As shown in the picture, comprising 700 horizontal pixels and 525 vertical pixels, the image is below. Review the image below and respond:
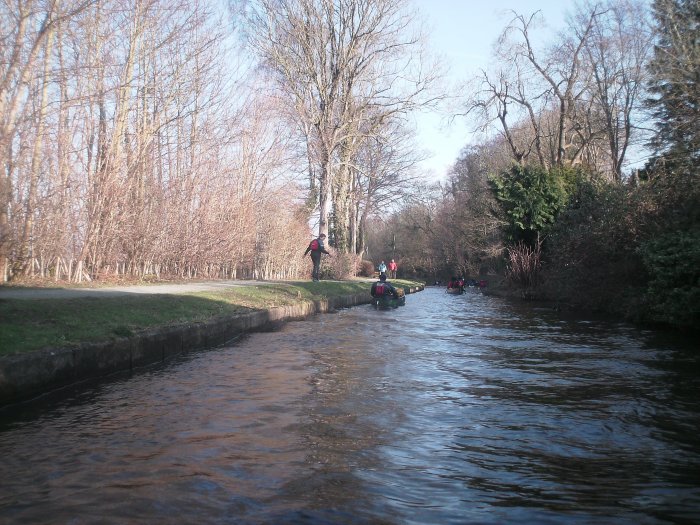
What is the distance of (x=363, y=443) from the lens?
16.6 feet

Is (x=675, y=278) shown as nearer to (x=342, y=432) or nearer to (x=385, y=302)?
(x=385, y=302)

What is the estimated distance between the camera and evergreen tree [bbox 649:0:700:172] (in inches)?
637

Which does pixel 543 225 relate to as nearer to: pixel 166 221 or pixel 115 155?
pixel 166 221

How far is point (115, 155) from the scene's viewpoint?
15.1 meters

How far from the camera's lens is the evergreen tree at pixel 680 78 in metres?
16.2

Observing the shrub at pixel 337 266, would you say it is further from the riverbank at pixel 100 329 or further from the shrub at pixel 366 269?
the riverbank at pixel 100 329

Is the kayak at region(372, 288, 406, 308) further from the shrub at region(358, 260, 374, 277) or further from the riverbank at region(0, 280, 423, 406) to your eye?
the shrub at region(358, 260, 374, 277)

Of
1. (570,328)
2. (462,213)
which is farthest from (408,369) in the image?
(462,213)

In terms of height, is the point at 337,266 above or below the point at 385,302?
above

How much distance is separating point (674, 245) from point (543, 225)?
48.5ft

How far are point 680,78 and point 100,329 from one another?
17390 mm

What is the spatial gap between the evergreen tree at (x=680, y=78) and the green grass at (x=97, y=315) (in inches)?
488

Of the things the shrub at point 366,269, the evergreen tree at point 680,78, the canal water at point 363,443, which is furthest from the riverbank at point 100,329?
the shrub at point 366,269

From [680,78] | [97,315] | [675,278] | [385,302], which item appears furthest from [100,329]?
[680,78]
